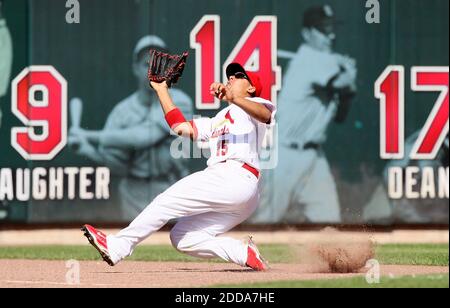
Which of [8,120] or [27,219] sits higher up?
[8,120]

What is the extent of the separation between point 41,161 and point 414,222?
485 cm

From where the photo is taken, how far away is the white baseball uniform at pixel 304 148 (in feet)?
48.9

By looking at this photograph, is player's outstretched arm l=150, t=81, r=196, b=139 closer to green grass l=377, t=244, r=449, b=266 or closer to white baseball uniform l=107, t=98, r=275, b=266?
white baseball uniform l=107, t=98, r=275, b=266

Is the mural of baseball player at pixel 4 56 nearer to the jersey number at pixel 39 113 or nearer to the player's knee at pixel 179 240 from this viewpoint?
the jersey number at pixel 39 113

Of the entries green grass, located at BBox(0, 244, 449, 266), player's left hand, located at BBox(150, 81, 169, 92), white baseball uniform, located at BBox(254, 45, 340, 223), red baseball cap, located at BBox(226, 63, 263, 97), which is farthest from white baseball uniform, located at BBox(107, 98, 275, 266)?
white baseball uniform, located at BBox(254, 45, 340, 223)

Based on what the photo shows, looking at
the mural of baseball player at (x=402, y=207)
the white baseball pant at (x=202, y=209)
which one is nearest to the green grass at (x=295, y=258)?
the mural of baseball player at (x=402, y=207)

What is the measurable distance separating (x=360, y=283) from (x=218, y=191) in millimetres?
1434

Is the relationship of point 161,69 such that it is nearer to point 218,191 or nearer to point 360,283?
point 218,191

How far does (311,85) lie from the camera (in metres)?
15.0

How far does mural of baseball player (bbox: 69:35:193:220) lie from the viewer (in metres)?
14.8

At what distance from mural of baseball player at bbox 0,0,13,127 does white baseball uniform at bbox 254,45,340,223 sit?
350 cm

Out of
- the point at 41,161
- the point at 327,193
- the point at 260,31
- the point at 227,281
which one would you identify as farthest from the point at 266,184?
the point at 227,281

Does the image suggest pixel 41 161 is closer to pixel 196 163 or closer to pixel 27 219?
pixel 27 219
